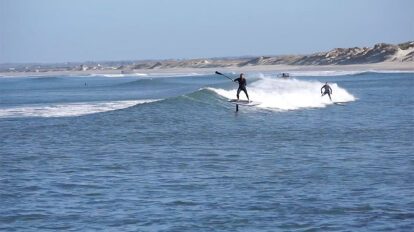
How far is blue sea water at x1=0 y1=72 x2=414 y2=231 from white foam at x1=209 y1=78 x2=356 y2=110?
25.5 ft

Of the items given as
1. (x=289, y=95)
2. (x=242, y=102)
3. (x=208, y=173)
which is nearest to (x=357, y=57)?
(x=289, y=95)

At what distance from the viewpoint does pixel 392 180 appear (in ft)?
47.6

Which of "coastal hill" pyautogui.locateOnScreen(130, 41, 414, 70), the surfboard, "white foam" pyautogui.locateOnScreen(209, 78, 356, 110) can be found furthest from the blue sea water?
"coastal hill" pyautogui.locateOnScreen(130, 41, 414, 70)

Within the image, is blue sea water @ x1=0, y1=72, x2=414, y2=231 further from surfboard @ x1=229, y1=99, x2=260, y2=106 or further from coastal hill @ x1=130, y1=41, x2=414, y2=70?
coastal hill @ x1=130, y1=41, x2=414, y2=70

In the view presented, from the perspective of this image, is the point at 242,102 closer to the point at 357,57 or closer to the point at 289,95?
the point at 289,95

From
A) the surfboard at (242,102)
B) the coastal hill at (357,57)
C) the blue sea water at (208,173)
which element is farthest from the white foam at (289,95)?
the coastal hill at (357,57)

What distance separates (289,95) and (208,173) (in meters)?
26.0

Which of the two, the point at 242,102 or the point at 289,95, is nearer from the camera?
the point at 242,102

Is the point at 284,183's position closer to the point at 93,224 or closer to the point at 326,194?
the point at 326,194

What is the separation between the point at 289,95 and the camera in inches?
1630

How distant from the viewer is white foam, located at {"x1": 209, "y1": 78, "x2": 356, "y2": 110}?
126ft

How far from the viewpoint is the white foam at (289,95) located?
38.3 meters

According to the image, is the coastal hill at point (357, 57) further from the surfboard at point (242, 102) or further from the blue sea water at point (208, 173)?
the blue sea water at point (208, 173)

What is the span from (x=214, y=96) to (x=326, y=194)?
25.6 m
